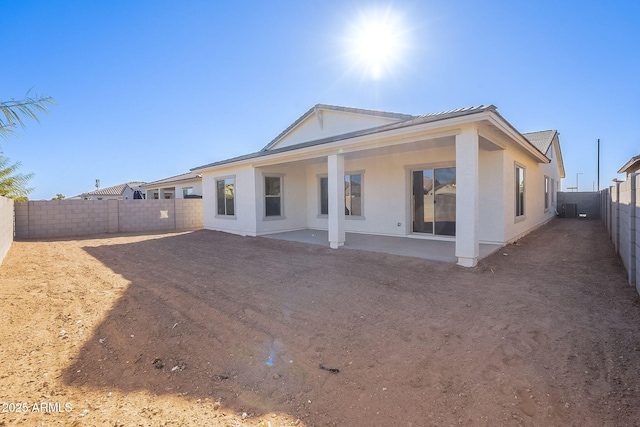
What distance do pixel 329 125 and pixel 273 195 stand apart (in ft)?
11.7

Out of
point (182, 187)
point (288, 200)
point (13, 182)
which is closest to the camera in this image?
point (13, 182)

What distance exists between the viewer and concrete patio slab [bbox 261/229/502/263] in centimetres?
701

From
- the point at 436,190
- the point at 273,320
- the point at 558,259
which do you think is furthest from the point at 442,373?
the point at 436,190

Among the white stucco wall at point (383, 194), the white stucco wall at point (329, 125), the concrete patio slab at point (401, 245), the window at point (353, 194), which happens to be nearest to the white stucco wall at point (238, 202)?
the white stucco wall at point (383, 194)

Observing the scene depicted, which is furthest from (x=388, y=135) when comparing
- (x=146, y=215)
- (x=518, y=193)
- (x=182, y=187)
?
(x=182, y=187)

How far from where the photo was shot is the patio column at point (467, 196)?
5.88 m

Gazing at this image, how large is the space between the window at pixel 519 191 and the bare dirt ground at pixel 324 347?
3.62 meters

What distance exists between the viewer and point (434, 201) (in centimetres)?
905

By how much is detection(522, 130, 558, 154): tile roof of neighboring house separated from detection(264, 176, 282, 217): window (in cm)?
1146

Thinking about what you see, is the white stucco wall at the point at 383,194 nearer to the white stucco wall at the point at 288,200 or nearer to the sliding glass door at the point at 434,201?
the white stucco wall at the point at 288,200

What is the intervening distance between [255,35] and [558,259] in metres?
10.2

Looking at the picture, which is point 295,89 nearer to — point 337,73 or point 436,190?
point 337,73

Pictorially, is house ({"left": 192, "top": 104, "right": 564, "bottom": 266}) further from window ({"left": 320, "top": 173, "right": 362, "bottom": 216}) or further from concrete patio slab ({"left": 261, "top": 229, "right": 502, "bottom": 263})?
concrete patio slab ({"left": 261, "top": 229, "right": 502, "bottom": 263})

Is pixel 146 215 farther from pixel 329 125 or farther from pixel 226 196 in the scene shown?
pixel 329 125
